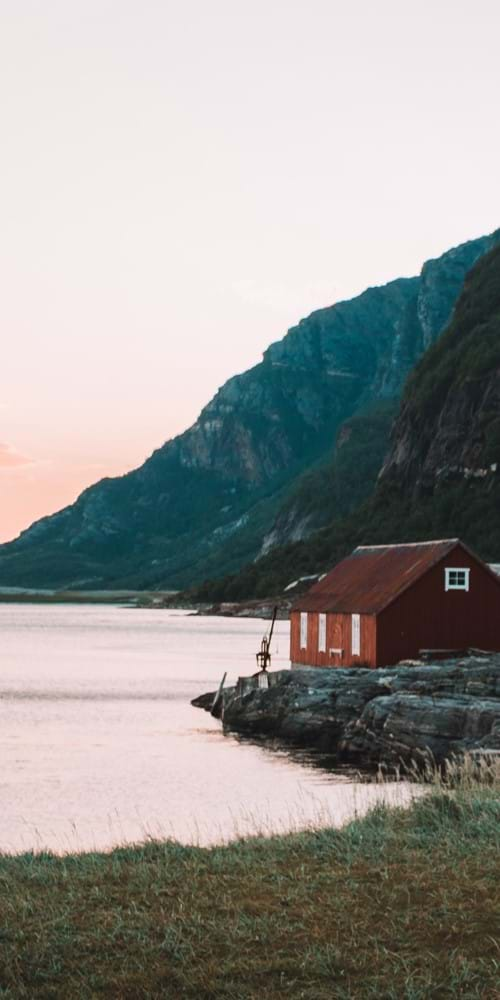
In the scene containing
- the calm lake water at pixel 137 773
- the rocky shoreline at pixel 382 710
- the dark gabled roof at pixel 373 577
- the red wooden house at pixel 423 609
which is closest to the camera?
the calm lake water at pixel 137 773

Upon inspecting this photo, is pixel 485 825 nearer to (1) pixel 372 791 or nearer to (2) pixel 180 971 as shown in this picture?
(2) pixel 180 971

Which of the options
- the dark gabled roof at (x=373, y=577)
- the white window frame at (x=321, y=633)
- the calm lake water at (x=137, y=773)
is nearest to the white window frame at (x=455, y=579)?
the dark gabled roof at (x=373, y=577)

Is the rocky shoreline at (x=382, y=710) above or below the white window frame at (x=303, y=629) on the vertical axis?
below

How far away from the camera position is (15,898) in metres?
12.5

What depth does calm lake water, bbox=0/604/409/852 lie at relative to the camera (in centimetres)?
2748

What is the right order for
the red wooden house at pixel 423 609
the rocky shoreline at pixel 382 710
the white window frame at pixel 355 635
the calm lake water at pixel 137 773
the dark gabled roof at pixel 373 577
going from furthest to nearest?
the white window frame at pixel 355 635, the dark gabled roof at pixel 373 577, the red wooden house at pixel 423 609, the rocky shoreline at pixel 382 710, the calm lake water at pixel 137 773

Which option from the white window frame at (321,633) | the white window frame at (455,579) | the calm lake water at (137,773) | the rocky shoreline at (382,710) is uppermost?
the white window frame at (455,579)

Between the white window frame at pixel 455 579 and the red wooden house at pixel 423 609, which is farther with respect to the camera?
the white window frame at pixel 455 579

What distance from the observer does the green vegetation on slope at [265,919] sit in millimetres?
9773

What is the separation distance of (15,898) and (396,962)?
4.10 m

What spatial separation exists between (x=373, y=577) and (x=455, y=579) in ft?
16.9

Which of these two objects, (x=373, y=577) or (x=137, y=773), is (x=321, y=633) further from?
(x=137, y=773)

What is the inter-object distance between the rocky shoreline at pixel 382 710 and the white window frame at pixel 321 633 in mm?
5720

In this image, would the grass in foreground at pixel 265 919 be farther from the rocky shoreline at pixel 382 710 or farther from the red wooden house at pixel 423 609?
the red wooden house at pixel 423 609
